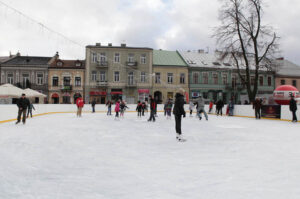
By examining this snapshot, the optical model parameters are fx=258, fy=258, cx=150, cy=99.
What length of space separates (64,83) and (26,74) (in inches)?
223

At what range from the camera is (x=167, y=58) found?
41000mm

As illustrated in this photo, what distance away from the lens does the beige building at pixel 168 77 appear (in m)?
38.6

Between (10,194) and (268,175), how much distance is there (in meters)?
3.50

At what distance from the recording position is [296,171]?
160 inches

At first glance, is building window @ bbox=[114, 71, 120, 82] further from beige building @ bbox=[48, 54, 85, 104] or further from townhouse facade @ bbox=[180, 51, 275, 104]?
townhouse facade @ bbox=[180, 51, 275, 104]

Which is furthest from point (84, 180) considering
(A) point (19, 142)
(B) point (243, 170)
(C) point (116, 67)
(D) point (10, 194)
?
(C) point (116, 67)

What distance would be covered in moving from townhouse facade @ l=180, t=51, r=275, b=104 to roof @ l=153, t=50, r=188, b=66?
1156mm

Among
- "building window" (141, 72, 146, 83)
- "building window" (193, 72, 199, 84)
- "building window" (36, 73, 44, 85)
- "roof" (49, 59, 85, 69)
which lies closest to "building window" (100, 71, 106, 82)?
"roof" (49, 59, 85, 69)

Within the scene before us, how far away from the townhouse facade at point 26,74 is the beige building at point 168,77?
16339mm

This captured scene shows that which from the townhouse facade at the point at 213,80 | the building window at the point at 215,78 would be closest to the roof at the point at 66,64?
the townhouse facade at the point at 213,80

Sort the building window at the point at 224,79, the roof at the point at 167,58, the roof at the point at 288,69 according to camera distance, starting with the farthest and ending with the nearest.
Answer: the roof at the point at 288,69, the building window at the point at 224,79, the roof at the point at 167,58

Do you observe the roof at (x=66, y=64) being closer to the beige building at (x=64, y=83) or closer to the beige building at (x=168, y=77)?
the beige building at (x=64, y=83)

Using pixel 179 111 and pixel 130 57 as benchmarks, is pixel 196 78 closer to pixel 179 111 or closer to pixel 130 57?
pixel 130 57

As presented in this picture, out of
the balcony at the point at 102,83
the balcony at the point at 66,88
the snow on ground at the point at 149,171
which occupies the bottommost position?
the snow on ground at the point at 149,171
